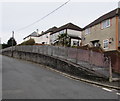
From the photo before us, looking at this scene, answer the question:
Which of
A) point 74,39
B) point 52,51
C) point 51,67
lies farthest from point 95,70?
point 74,39

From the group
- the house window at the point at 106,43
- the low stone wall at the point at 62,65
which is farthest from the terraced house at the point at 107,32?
the low stone wall at the point at 62,65

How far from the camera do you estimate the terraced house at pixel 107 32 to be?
29859 mm

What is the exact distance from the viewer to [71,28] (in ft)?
162

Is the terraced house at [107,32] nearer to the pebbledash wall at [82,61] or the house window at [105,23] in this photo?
the house window at [105,23]

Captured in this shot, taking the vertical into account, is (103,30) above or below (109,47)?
above

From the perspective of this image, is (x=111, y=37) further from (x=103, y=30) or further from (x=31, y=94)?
(x=31, y=94)

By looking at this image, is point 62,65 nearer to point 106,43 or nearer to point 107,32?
point 106,43

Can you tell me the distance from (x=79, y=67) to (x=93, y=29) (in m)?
22.4

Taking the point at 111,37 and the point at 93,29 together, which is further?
the point at 93,29

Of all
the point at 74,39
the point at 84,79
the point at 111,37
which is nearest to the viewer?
the point at 84,79

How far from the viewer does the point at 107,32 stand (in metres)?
32.0

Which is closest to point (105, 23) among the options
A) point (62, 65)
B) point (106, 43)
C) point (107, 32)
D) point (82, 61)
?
point (107, 32)

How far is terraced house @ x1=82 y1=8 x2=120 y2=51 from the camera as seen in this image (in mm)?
29859

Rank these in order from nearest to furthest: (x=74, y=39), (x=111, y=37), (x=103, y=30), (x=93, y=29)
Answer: (x=111, y=37) < (x=103, y=30) < (x=93, y=29) < (x=74, y=39)
